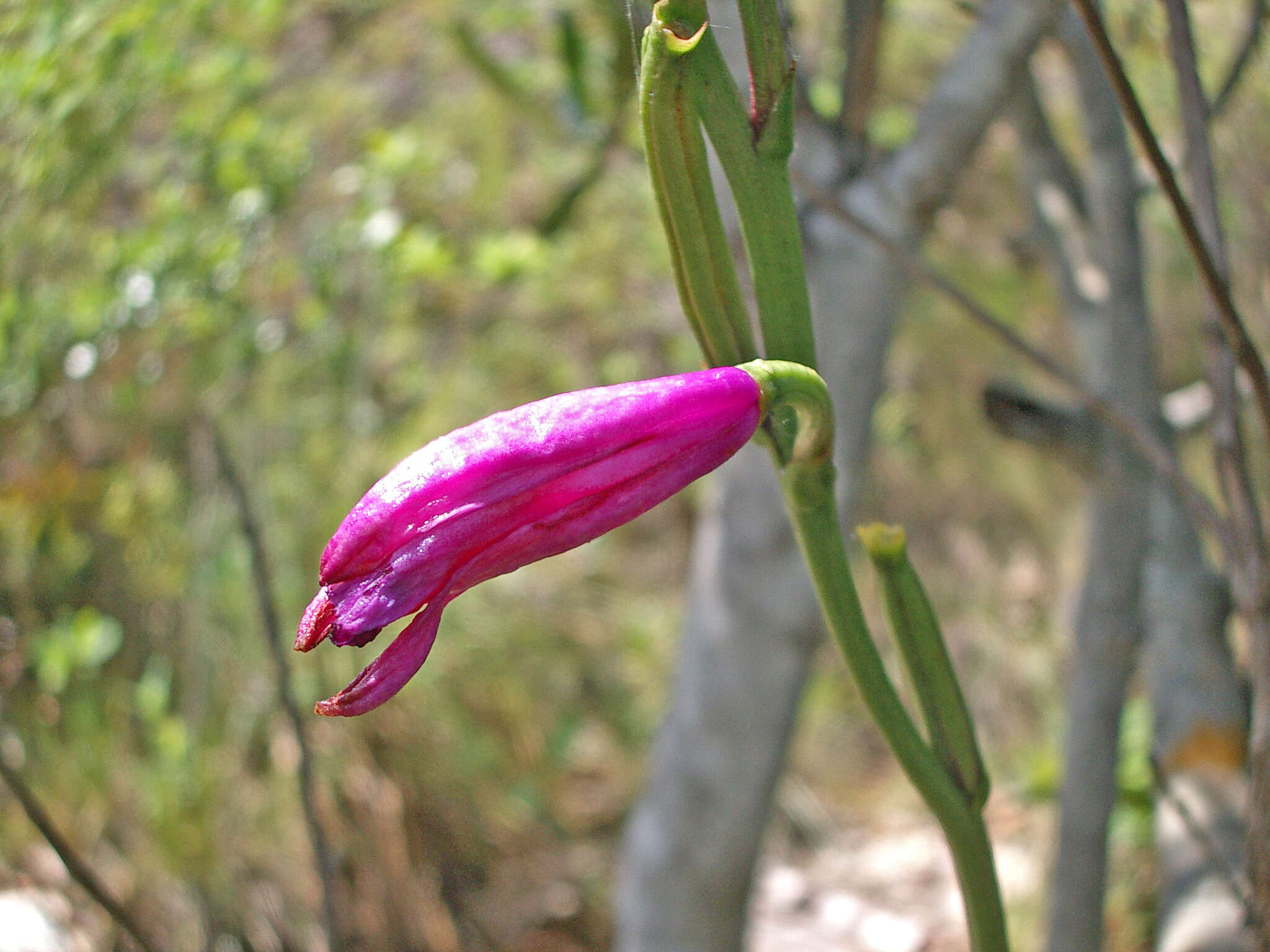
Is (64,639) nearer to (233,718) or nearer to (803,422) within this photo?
(233,718)

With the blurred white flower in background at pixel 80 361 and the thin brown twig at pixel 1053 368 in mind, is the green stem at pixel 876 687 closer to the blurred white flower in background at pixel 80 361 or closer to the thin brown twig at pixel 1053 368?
the thin brown twig at pixel 1053 368

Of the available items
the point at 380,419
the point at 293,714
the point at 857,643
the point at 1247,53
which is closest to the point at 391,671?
the point at 857,643

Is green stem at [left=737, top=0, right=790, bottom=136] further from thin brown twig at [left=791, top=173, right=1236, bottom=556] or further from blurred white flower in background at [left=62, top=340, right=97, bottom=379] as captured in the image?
blurred white flower in background at [left=62, top=340, right=97, bottom=379]

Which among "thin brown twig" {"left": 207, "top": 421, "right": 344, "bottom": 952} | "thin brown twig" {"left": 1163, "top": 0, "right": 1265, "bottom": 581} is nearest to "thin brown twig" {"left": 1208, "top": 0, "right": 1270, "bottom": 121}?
"thin brown twig" {"left": 1163, "top": 0, "right": 1265, "bottom": 581}

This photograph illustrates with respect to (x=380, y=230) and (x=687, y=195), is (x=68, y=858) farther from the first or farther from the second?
(x=380, y=230)

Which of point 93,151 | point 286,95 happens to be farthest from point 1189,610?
point 286,95

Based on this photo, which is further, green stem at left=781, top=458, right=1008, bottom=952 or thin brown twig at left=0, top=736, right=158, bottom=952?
thin brown twig at left=0, top=736, right=158, bottom=952

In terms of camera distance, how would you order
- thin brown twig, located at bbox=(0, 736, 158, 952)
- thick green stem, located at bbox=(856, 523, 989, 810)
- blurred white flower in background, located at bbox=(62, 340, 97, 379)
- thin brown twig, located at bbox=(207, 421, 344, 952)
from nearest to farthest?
thick green stem, located at bbox=(856, 523, 989, 810) → thin brown twig, located at bbox=(0, 736, 158, 952) → thin brown twig, located at bbox=(207, 421, 344, 952) → blurred white flower in background, located at bbox=(62, 340, 97, 379)
